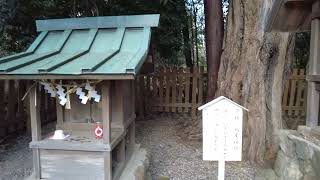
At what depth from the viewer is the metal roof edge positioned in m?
4.32

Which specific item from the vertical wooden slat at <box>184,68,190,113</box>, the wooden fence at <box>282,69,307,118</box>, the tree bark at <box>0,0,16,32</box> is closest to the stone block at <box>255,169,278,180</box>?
the vertical wooden slat at <box>184,68,190,113</box>

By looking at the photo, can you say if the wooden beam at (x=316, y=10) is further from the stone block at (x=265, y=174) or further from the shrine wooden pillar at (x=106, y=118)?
the shrine wooden pillar at (x=106, y=118)

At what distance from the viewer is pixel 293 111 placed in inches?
382

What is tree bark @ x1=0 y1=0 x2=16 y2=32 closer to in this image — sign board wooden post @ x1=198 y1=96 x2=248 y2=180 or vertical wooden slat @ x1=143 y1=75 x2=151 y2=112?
vertical wooden slat @ x1=143 y1=75 x2=151 y2=112

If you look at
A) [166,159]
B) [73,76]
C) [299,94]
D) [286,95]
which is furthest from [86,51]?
[299,94]

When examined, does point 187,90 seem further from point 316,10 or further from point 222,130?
point 316,10

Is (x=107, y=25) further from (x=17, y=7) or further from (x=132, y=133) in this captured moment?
(x=17, y=7)

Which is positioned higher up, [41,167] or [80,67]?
[80,67]

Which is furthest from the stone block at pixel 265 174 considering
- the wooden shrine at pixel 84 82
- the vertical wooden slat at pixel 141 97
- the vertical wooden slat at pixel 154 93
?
the vertical wooden slat at pixel 154 93

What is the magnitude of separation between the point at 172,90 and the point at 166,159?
3.75 m

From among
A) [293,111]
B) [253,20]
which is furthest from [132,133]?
[293,111]

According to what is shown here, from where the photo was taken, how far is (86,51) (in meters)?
4.14

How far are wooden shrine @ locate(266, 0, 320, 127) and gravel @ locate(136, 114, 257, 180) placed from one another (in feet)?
6.24

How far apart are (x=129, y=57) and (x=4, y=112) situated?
415cm
